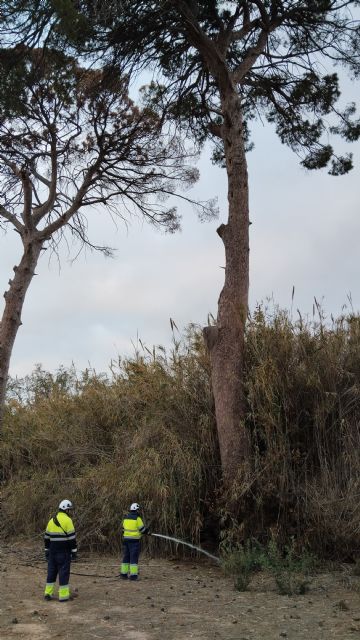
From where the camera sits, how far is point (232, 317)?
9617 millimetres

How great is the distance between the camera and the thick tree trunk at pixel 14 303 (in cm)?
1236

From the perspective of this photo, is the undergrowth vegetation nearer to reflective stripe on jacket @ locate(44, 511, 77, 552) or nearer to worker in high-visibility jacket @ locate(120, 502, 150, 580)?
worker in high-visibility jacket @ locate(120, 502, 150, 580)

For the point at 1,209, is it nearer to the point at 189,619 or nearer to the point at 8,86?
the point at 8,86

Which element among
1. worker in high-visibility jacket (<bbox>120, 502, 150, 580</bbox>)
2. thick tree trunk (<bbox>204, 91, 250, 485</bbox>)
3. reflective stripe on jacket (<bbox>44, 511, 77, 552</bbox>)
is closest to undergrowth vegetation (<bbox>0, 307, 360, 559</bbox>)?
thick tree trunk (<bbox>204, 91, 250, 485</bbox>)

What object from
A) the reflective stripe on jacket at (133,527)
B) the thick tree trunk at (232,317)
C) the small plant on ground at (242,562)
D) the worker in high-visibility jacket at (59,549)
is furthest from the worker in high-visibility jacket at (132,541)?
the thick tree trunk at (232,317)

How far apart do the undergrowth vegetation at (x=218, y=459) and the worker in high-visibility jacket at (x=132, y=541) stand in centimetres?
111

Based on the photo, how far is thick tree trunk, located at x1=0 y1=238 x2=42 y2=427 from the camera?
1236cm

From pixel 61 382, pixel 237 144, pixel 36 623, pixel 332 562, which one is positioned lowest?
pixel 36 623

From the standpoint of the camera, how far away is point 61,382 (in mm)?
14828

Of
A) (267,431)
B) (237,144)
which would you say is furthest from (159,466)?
(237,144)

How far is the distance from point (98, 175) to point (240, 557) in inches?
371

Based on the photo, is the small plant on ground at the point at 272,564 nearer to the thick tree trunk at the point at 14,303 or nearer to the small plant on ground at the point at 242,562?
the small plant on ground at the point at 242,562

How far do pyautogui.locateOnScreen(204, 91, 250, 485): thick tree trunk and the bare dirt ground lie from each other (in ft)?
5.80

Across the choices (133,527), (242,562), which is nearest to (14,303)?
(133,527)
